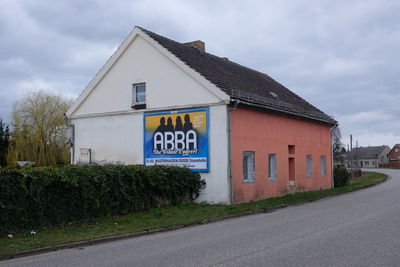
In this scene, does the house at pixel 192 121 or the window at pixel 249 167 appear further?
the window at pixel 249 167

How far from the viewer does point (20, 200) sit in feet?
36.1

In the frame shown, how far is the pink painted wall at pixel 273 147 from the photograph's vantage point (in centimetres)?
1788

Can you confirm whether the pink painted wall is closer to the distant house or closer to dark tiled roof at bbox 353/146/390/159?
the distant house

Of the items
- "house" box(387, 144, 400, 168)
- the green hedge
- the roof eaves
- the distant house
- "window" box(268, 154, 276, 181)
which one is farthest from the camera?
the distant house

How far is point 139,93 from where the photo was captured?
66.9ft

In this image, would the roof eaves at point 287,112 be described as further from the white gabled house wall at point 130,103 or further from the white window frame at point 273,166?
the white window frame at point 273,166

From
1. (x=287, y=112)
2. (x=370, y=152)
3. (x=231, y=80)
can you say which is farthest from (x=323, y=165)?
(x=370, y=152)

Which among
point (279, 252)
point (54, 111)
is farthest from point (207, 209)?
point (54, 111)

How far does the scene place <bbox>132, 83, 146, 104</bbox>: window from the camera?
794 inches

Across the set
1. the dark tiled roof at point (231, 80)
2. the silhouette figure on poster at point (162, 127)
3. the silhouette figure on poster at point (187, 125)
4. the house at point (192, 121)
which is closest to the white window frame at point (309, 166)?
the house at point (192, 121)

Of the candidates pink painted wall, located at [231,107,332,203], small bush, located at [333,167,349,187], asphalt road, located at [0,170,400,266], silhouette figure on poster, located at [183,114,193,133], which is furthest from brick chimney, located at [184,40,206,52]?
asphalt road, located at [0,170,400,266]

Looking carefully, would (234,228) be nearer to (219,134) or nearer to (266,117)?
(219,134)

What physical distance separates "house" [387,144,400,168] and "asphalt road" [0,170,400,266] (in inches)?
4678

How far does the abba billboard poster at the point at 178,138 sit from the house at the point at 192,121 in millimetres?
40
